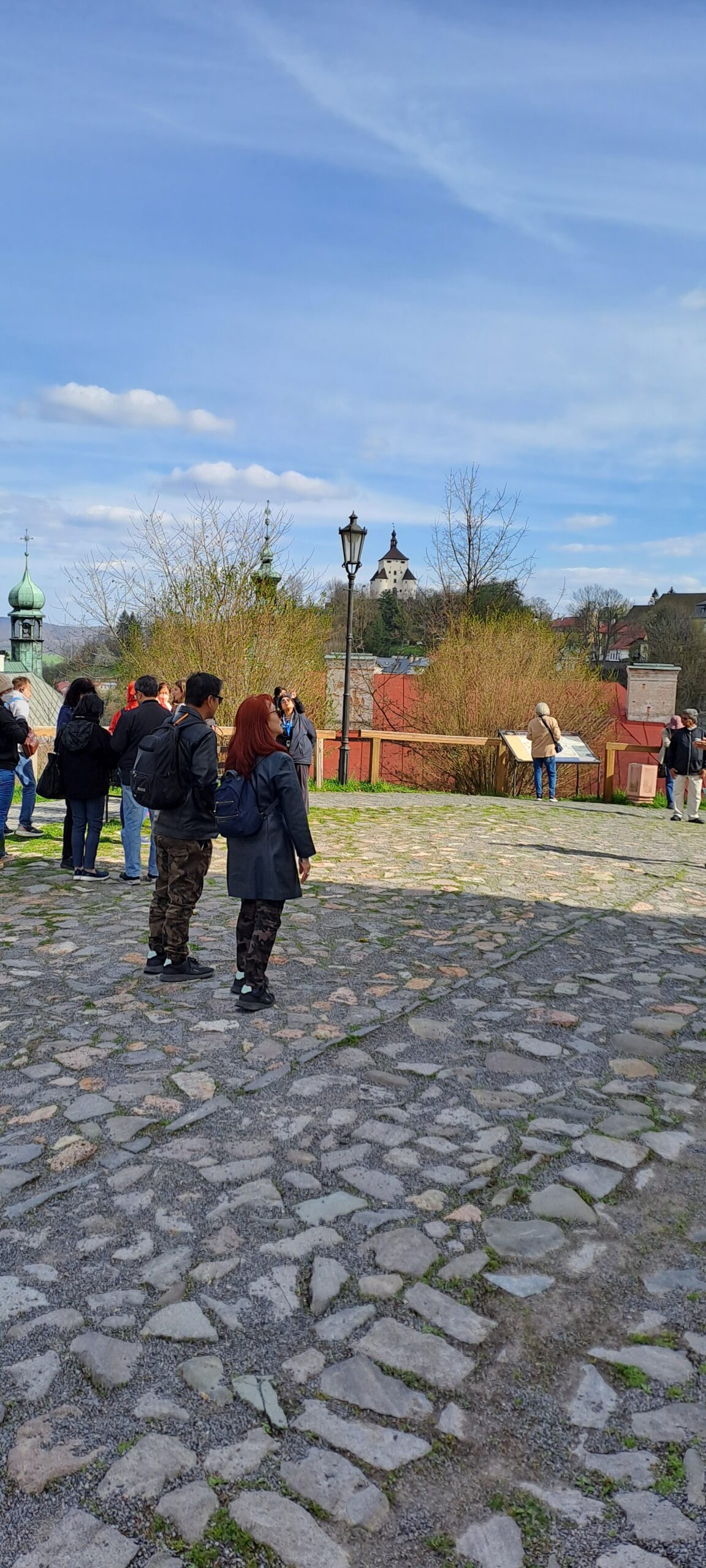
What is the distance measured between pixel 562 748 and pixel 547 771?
678mm

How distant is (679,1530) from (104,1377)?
4.65 feet

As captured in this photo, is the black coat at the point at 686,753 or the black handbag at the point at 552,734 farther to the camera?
the black handbag at the point at 552,734

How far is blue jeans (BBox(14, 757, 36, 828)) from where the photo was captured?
12656 millimetres

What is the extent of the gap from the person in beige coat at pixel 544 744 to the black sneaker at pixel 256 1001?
42.6 feet

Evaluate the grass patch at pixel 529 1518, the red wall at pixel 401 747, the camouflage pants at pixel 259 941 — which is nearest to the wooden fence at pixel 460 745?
the red wall at pixel 401 747

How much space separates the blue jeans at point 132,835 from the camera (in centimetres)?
936

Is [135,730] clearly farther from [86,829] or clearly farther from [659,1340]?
[659,1340]

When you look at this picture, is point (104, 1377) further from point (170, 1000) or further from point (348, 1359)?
point (170, 1000)

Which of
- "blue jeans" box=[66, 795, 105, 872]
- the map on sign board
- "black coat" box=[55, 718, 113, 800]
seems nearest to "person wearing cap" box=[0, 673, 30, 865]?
"black coat" box=[55, 718, 113, 800]

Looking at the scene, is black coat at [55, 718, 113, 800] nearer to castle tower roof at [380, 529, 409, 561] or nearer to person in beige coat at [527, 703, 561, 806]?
person in beige coat at [527, 703, 561, 806]

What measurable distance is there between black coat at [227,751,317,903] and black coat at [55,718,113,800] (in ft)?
12.6

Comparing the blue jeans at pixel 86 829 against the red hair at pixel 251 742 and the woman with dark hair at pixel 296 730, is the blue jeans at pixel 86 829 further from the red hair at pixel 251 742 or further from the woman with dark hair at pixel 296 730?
the red hair at pixel 251 742

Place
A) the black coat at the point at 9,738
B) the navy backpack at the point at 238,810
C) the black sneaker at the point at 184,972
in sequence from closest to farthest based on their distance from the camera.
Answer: the navy backpack at the point at 238,810 → the black sneaker at the point at 184,972 → the black coat at the point at 9,738

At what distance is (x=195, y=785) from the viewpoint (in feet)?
20.7
